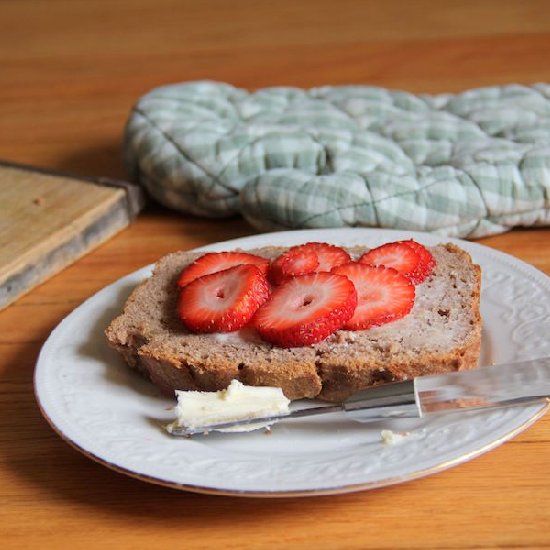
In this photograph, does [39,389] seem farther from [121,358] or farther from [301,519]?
[301,519]

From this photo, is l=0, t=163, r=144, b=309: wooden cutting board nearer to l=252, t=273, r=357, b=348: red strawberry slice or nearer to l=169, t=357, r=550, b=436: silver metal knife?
l=252, t=273, r=357, b=348: red strawberry slice

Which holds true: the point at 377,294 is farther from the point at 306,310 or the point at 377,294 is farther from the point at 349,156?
the point at 349,156

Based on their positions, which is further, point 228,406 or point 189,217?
point 189,217

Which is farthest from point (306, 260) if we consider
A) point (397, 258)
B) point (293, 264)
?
point (397, 258)

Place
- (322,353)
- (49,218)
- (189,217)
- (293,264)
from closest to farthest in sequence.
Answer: (322,353) < (293,264) < (49,218) < (189,217)

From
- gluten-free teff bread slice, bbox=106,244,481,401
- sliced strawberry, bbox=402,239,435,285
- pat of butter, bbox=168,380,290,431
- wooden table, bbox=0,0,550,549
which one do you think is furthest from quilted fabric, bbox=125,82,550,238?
pat of butter, bbox=168,380,290,431
